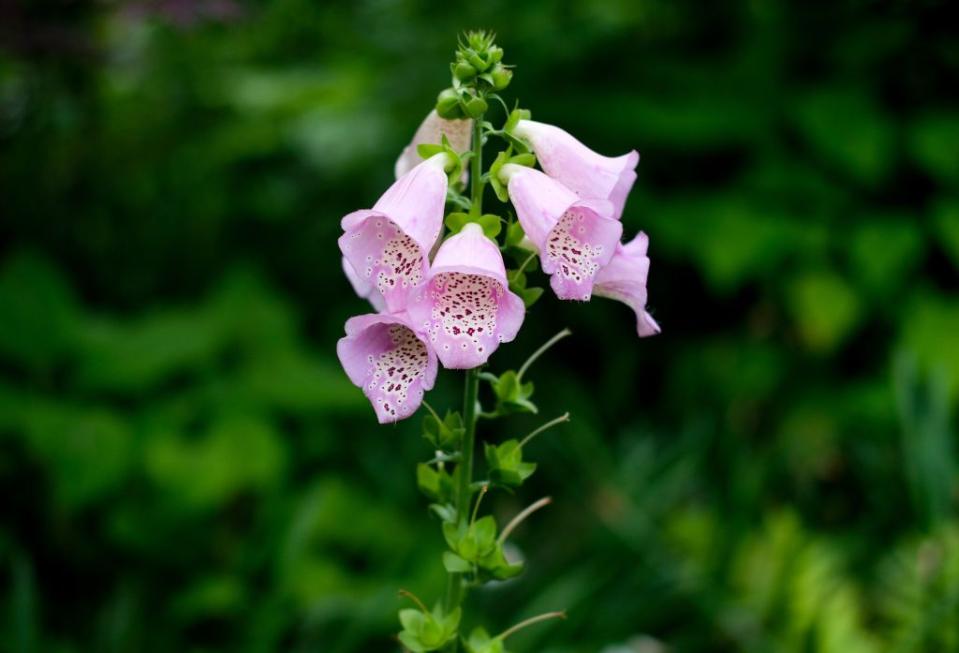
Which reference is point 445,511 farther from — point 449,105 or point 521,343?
point 521,343

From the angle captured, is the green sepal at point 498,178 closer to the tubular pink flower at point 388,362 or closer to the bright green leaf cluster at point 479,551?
the tubular pink flower at point 388,362

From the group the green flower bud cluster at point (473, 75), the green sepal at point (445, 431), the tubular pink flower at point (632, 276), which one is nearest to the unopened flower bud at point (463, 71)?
the green flower bud cluster at point (473, 75)

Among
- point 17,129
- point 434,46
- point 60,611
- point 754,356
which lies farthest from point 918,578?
point 17,129

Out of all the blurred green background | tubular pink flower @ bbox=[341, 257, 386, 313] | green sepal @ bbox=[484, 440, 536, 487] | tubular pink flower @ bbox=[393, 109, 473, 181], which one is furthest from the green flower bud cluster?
the blurred green background

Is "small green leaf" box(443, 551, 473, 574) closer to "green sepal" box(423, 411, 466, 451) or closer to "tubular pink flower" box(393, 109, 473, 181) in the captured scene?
"green sepal" box(423, 411, 466, 451)

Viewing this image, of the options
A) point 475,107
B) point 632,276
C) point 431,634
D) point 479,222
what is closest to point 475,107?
point 475,107

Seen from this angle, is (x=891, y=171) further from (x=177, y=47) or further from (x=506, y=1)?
(x=177, y=47)
